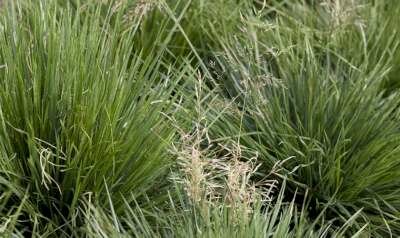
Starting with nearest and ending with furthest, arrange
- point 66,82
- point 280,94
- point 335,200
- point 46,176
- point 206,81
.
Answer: point 46,176 < point 66,82 < point 335,200 < point 280,94 < point 206,81

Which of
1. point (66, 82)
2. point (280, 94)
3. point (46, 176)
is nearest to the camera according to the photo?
point (46, 176)

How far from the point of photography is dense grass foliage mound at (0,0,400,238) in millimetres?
2377

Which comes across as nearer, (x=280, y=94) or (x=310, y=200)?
(x=310, y=200)

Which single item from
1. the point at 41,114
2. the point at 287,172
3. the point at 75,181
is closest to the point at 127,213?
the point at 75,181

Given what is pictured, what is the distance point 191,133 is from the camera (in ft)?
9.37

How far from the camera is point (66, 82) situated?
2.48m

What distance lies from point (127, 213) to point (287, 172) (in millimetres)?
648

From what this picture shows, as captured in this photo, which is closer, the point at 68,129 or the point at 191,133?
the point at 68,129

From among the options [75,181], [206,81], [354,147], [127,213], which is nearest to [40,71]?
[75,181]

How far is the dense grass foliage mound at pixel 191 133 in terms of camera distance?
238 cm

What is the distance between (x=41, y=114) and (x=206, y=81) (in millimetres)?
873

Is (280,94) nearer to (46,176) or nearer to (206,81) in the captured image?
(206,81)

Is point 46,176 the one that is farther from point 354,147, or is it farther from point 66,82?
point 354,147

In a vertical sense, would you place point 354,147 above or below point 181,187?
above
